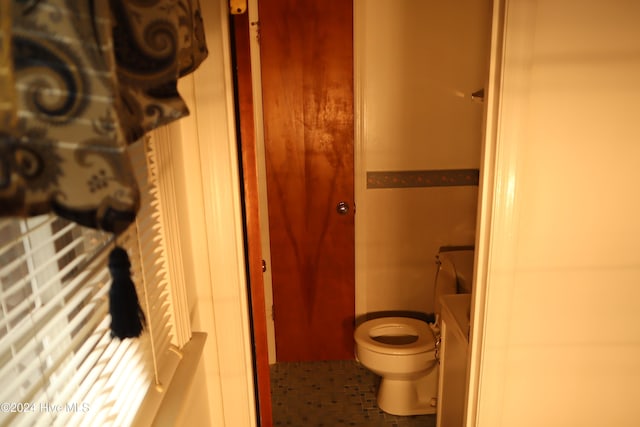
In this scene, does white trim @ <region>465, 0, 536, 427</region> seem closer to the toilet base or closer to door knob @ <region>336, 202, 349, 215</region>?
the toilet base

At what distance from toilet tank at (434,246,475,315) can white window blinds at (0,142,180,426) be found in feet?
5.12

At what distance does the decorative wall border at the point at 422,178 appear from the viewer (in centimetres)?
249

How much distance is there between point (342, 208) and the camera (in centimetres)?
249

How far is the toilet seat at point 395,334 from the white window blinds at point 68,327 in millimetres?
1397

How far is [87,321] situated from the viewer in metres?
0.77

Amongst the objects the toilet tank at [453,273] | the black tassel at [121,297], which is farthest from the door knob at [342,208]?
the black tassel at [121,297]

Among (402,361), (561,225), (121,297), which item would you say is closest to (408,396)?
(402,361)

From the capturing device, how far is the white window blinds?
579 mm

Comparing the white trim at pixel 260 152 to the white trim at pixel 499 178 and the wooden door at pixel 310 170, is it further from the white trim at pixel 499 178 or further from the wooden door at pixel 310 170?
the white trim at pixel 499 178

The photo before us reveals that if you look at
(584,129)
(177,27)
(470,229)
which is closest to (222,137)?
(177,27)

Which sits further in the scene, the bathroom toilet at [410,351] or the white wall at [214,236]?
the bathroom toilet at [410,351]

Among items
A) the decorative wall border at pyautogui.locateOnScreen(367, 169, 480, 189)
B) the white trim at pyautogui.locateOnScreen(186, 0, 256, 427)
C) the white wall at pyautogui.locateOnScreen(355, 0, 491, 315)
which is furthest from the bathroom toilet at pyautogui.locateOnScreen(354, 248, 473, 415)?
the white trim at pyautogui.locateOnScreen(186, 0, 256, 427)

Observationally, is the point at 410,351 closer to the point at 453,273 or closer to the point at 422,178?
the point at 453,273

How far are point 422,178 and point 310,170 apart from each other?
648mm
